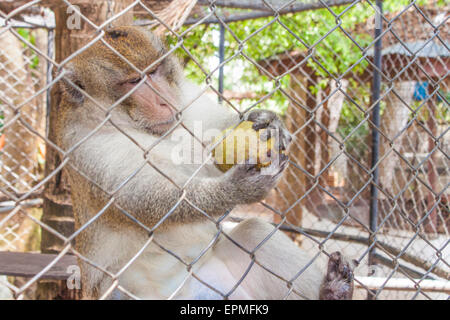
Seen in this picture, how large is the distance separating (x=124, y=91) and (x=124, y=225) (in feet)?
2.28

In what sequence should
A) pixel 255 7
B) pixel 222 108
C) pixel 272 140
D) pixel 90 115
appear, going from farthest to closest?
pixel 255 7, pixel 222 108, pixel 90 115, pixel 272 140

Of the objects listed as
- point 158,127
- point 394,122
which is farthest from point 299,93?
point 158,127

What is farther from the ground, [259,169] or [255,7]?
[255,7]

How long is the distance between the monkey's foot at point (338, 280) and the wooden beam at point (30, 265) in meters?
1.85

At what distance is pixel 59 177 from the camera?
11.7ft

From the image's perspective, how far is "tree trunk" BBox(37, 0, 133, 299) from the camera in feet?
10.1

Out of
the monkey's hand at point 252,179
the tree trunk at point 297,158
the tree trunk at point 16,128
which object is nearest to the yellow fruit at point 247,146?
the monkey's hand at point 252,179

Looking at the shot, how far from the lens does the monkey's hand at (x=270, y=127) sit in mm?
1527

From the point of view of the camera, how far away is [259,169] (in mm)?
1541

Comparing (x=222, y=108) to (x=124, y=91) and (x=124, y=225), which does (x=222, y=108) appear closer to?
(x=124, y=91)

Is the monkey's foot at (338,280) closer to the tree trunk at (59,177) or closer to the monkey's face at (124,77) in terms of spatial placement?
the monkey's face at (124,77)

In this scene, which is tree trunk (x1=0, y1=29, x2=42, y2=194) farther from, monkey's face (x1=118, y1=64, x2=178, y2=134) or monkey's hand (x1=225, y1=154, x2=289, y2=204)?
monkey's hand (x1=225, y1=154, x2=289, y2=204)
